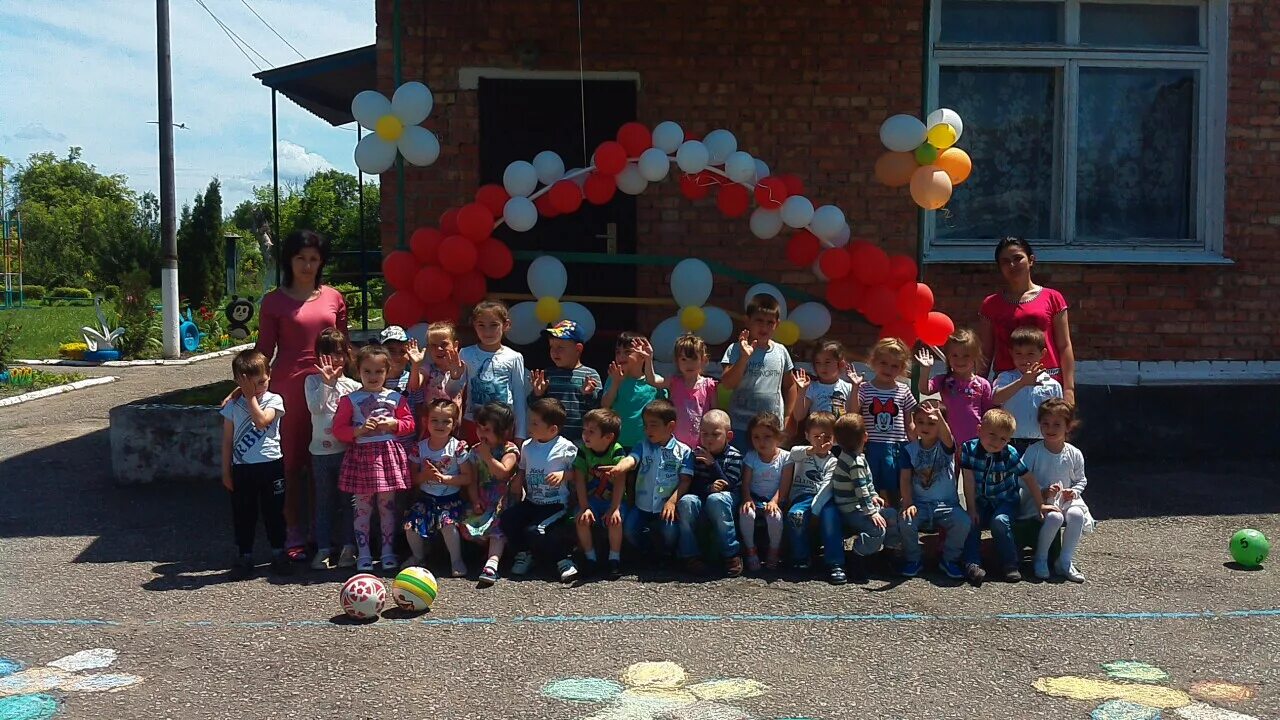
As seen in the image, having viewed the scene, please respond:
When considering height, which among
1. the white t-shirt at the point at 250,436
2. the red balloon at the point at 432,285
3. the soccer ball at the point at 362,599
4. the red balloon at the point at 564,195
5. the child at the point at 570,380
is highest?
the red balloon at the point at 564,195

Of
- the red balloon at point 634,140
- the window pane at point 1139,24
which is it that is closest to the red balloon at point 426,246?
the red balloon at point 634,140

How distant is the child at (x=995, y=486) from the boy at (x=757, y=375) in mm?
985

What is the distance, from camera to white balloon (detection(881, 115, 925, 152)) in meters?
6.43

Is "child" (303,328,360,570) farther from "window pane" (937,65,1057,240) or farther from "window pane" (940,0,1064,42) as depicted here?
"window pane" (940,0,1064,42)

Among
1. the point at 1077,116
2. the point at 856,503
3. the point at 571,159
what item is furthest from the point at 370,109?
the point at 1077,116

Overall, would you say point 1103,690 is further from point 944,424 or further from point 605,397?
point 605,397

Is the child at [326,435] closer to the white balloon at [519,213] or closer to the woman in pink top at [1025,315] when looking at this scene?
the white balloon at [519,213]

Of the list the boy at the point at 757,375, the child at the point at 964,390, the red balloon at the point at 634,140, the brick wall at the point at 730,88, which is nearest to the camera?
the child at the point at 964,390

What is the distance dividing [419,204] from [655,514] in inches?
128

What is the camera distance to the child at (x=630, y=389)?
566 centimetres

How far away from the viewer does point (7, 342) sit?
14.2 meters

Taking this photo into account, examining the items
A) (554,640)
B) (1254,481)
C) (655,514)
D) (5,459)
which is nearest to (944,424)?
(655,514)

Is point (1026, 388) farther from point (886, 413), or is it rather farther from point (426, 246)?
point (426, 246)

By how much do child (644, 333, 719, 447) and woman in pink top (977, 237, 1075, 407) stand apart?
1.59m
